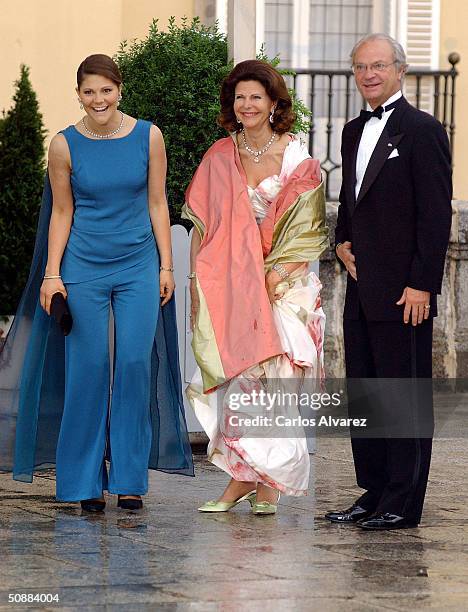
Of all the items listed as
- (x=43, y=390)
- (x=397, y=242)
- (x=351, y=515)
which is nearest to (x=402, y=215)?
(x=397, y=242)

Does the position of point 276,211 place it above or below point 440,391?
above

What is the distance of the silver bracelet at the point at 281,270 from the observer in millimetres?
6168

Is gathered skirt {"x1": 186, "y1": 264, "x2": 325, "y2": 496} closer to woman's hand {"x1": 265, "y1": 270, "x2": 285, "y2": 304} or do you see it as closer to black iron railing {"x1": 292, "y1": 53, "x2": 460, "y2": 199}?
woman's hand {"x1": 265, "y1": 270, "x2": 285, "y2": 304}

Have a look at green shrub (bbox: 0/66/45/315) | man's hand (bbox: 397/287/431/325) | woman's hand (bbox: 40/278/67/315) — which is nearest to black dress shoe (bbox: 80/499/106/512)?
woman's hand (bbox: 40/278/67/315)

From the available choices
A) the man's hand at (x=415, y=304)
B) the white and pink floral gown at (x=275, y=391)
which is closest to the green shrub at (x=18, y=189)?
the white and pink floral gown at (x=275, y=391)

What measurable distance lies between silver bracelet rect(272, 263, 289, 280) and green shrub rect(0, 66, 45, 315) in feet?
11.7

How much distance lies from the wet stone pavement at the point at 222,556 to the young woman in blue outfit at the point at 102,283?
211 millimetres

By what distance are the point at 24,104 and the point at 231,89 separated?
3.67 m

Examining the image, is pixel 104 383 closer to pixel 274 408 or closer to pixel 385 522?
pixel 274 408

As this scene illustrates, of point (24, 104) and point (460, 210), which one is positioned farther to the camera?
point (460, 210)

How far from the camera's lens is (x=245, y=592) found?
15.2 feet

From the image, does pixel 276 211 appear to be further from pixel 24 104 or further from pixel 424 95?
pixel 424 95

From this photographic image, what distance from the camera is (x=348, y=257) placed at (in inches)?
233

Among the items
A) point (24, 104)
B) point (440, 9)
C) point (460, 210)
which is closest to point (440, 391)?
point (460, 210)
